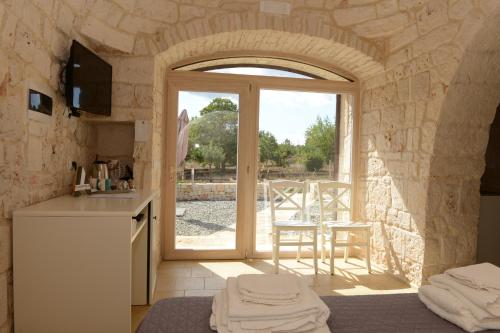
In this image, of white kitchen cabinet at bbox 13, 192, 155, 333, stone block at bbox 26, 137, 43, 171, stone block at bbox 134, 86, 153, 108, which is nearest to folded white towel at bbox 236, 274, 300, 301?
white kitchen cabinet at bbox 13, 192, 155, 333

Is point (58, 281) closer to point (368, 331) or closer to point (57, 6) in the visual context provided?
point (368, 331)

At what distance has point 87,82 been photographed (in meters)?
2.63

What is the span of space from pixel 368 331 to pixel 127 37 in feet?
Result: 9.77

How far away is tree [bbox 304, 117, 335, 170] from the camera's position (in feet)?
14.1

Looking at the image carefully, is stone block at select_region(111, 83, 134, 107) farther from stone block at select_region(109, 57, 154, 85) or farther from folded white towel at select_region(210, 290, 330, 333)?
folded white towel at select_region(210, 290, 330, 333)

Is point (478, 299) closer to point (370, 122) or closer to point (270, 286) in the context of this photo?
point (270, 286)

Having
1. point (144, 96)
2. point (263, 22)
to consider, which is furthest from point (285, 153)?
point (144, 96)

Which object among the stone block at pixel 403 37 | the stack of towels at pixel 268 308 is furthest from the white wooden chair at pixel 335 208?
the stack of towels at pixel 268 308

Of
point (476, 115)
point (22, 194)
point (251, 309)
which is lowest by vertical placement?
point (251, 309)

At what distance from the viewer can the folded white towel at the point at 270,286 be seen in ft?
4.26

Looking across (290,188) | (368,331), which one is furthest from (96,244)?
(290,188)

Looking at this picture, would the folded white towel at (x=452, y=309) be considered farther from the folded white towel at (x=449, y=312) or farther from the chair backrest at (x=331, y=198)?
the chair backrest at (x=331, y=198)

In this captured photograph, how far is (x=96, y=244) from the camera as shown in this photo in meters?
1.89

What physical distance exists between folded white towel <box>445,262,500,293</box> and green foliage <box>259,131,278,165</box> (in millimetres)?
2802
